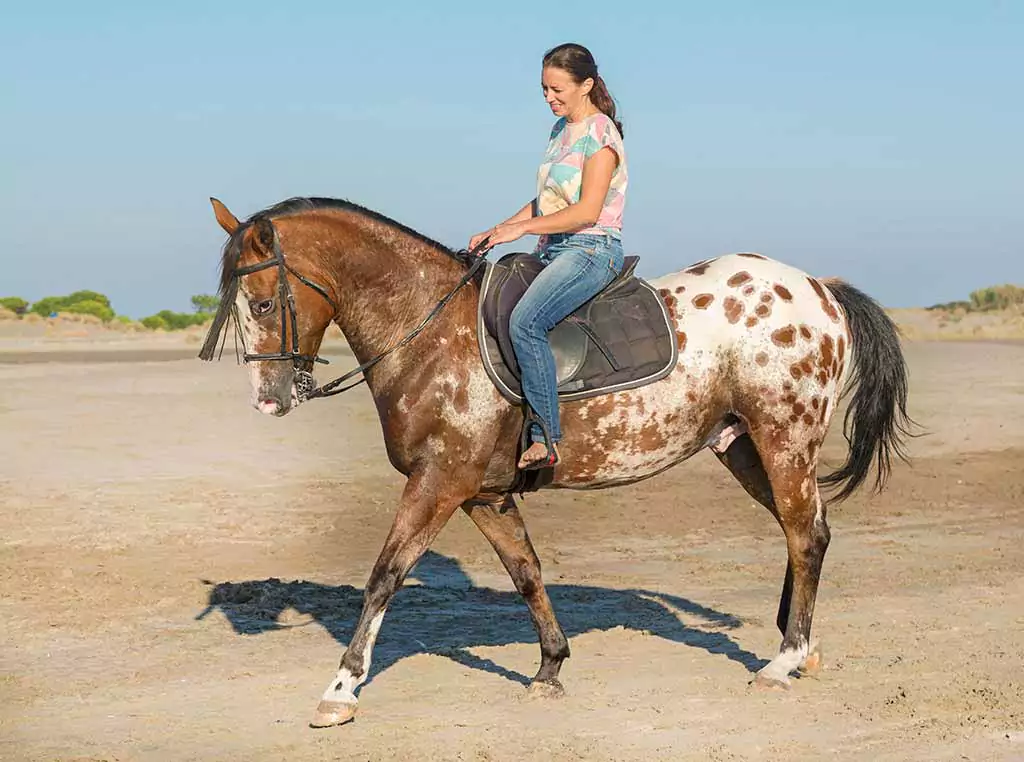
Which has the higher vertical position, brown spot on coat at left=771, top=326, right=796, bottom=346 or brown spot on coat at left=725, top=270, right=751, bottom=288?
brown spot on coat at left=725, top=270, right=751, bottom=288

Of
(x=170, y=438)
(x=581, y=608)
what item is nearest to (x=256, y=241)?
(x=581, y=608)

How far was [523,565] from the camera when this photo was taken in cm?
747

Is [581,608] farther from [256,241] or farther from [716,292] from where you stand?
[256,241]

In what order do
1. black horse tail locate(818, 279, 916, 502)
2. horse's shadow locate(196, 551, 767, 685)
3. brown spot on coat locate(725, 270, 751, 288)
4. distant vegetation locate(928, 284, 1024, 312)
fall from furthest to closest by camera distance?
distant vegetation locate(928, 284, 1024, 312) → horse's shadow locate(196, 551, 767, 685) → black horse tail locate(818, 279, 916, 502) → brown spot on coat locate(725, 270, 751, 288)

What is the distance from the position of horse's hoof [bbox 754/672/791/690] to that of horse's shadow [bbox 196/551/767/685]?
452mm

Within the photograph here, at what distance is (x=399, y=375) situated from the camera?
22.5 ft

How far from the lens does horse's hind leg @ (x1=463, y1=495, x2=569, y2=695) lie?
7.40 meters

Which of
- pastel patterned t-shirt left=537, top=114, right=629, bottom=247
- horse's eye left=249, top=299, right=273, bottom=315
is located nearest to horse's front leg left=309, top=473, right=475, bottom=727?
horse's eye left=249, top=299, right=273, bottom=315

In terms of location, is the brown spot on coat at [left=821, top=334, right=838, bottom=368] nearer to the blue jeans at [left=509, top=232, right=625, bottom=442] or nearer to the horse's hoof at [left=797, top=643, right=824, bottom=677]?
the blue jeans at [left=509, top=232, right=625, bottom=442]

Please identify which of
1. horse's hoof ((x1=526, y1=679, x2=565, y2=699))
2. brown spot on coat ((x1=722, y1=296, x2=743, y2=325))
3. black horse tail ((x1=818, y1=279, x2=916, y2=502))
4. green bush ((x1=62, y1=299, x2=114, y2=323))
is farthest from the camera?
green bush ((x1=62, y1=299, x2=114, y2=323))

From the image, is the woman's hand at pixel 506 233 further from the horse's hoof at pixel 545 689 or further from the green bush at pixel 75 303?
the green bush at pixel 75 303

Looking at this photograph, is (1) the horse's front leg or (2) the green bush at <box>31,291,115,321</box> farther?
(2) the green bush at <box>31,291,115,321</box>

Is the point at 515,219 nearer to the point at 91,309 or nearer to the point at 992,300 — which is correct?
the point at 992,300

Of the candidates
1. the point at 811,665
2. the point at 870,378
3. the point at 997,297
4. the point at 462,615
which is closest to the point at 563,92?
the point at 870,378
